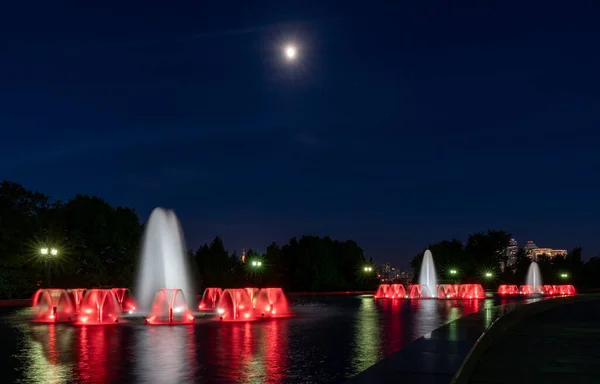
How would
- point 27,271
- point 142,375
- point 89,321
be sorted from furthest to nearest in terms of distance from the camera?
point 27,271 < point 89,321 < point 142,375

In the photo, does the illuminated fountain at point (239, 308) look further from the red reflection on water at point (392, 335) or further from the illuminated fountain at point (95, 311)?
the red reflection on water at point (392, 335)

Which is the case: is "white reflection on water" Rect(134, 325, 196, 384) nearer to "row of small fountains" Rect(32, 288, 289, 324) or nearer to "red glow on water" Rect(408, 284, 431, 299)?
"row of small fountains" Rect(32, 288, 289, 324)

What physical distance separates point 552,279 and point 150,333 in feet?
289

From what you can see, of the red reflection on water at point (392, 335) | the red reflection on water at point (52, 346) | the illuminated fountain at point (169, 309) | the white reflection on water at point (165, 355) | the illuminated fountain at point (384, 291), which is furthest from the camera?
the illuminated fountain at point (384, 291)

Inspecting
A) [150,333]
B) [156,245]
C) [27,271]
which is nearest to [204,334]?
[150,333]

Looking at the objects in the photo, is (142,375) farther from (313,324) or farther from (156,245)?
(156,245)

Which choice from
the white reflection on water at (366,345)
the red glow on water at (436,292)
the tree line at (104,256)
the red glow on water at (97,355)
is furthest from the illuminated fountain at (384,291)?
the red glow on water at (97,355)

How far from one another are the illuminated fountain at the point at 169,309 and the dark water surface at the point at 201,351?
103cm

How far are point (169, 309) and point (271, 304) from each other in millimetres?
4724

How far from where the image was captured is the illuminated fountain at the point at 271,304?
27.3 metres

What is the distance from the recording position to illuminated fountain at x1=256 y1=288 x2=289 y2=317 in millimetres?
27333

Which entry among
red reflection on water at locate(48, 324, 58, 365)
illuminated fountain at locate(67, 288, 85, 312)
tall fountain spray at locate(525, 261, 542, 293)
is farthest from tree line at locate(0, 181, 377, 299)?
tall fountain spray at locate(525, 261, 542, 293)

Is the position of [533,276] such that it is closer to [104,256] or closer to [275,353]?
[104,256]

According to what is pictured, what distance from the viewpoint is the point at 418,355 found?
9.94 metres
